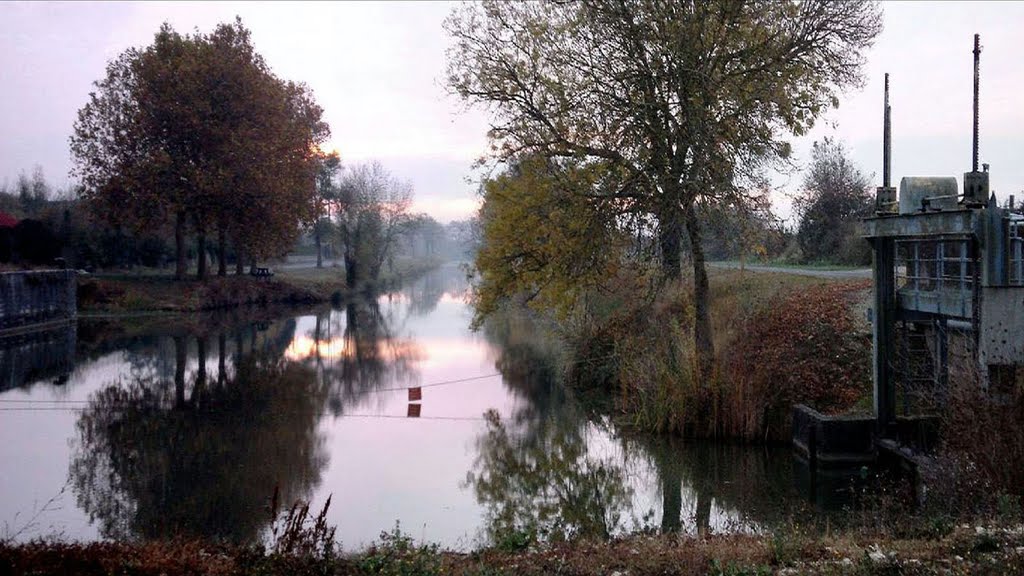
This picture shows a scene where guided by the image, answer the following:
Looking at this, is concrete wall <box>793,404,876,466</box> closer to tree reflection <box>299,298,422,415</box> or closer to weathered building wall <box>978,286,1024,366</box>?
weathered building wall <box>978,286,1024,366</box>

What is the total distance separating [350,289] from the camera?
218 ft

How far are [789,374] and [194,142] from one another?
35.8 meters

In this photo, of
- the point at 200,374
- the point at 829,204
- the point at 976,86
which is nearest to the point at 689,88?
the point at 976,86

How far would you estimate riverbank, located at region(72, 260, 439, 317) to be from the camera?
4547 cm

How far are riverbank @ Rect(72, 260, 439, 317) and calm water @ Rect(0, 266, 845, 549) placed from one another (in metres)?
16.0

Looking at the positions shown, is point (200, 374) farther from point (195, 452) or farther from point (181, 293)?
point (181, 293)

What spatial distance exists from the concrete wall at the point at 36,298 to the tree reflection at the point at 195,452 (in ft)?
44.7

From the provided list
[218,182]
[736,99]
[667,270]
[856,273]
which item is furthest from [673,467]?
[218,182]

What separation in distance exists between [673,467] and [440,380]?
11.1 m

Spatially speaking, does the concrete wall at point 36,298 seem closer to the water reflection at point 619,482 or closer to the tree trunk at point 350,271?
the water reflection at point 619,482

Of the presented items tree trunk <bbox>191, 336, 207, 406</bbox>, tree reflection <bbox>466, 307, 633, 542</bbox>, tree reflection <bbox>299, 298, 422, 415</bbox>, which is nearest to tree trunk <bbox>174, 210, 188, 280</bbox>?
tree reflection <bbox>299, 298, 422, 415</bbox>

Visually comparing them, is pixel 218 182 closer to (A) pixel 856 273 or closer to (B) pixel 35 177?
(A) pixel 856 273

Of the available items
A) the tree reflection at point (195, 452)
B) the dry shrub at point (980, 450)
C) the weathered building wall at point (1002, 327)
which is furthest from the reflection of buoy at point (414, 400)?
the weathered building wall at point (1002, 327)

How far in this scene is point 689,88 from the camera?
59.1ft
